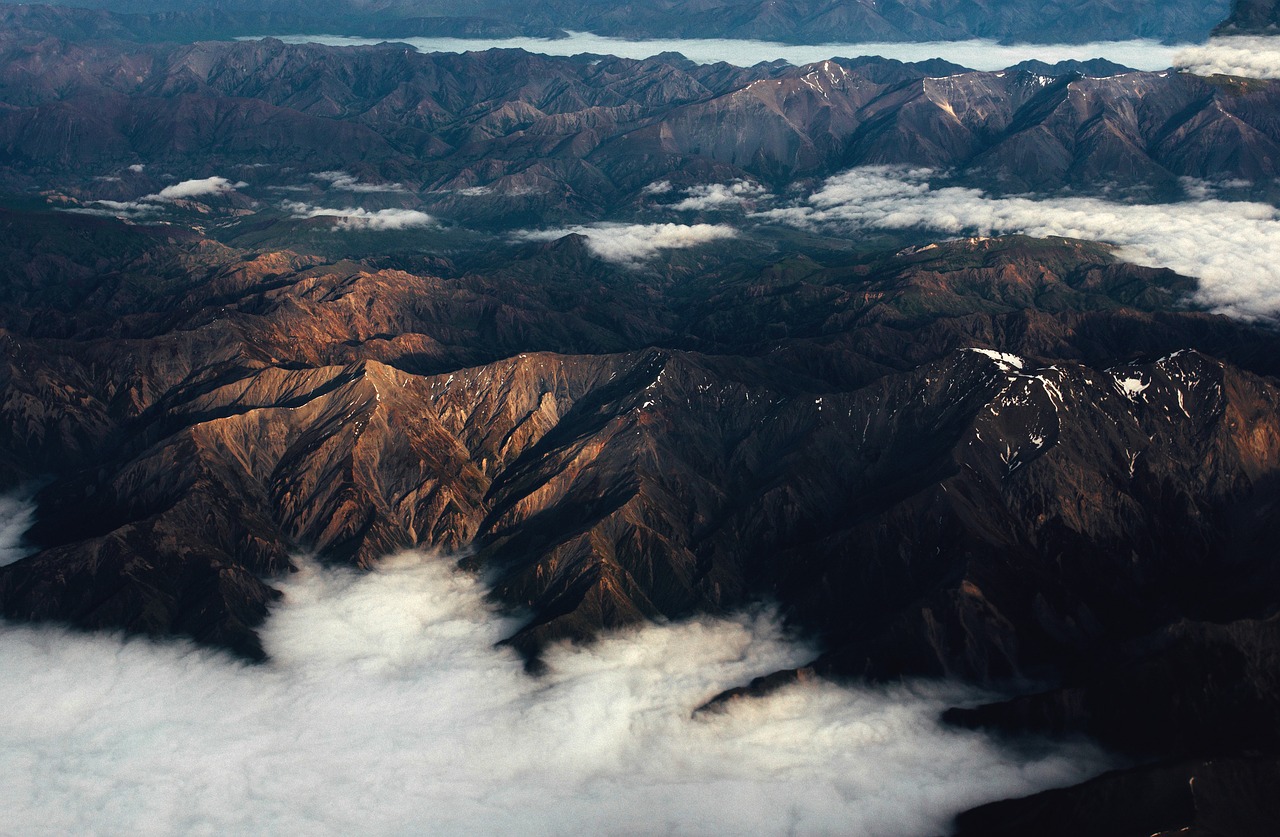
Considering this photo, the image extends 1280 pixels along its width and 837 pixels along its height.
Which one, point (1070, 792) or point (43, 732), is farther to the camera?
point (43, 732)

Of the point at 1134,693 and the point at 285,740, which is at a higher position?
the point at 1134,693

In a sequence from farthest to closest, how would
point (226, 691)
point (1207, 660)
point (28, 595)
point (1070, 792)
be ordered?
point (28, 595) < point (226, 691) < point (1207, 660) < point (1070, 792)

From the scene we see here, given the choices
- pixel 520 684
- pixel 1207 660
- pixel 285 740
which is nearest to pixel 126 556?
pixel 285 740

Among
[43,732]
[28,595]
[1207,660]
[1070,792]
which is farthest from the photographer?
[28,595]

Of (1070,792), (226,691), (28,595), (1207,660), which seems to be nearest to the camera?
(1070,792)

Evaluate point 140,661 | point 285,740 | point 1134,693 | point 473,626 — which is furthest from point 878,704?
point 140,661

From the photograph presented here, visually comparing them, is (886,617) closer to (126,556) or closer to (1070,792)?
(1070,792)

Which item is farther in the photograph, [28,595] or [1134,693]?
[28,595]

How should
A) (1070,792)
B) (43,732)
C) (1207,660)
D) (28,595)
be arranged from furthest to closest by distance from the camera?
(28,595), (43,732), (1207,660), (1070,792)

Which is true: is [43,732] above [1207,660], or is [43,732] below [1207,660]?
below

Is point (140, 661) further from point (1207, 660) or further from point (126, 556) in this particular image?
point (1207, 660)
